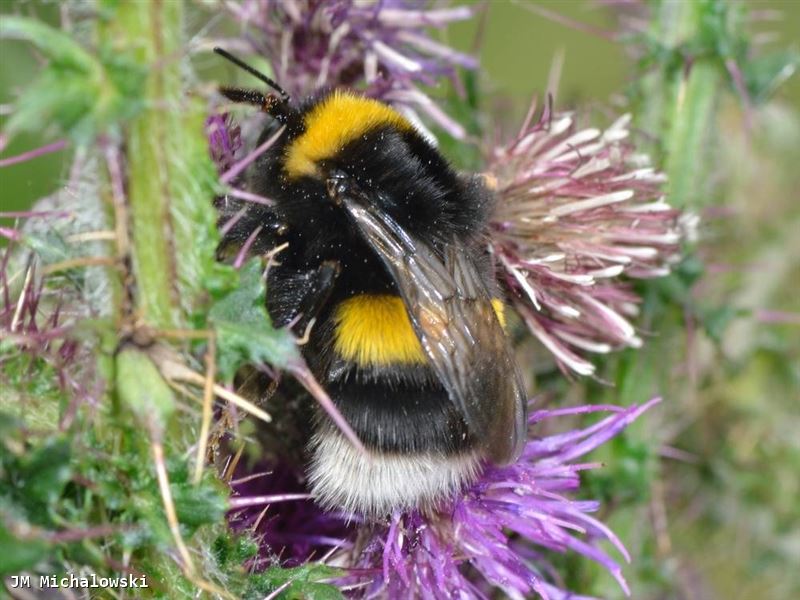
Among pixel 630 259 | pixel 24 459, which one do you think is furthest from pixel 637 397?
pixel 24 459

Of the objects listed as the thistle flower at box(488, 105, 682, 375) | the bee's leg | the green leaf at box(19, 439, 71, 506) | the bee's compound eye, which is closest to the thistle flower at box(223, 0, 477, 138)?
the thistle flower at box(488, 105, 682, 375)

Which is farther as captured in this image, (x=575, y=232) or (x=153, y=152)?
(x=575, y=232)

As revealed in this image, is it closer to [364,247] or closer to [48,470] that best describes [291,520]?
[364,247]

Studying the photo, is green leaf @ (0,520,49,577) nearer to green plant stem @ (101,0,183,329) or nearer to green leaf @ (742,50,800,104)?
green plant stem @ (101,0,183,329)

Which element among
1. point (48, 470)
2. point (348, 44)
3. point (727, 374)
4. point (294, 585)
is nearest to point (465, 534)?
point (294, 585)

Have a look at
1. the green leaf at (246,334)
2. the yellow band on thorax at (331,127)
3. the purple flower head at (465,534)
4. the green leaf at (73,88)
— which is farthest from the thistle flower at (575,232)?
the green leaf at (73,88)

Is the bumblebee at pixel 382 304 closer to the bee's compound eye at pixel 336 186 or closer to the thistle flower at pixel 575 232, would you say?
the bee's compound eye at pixel 336 186
